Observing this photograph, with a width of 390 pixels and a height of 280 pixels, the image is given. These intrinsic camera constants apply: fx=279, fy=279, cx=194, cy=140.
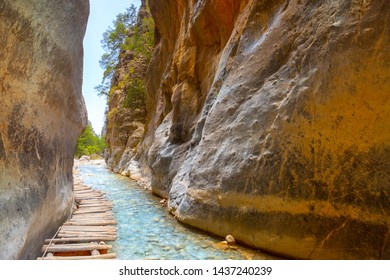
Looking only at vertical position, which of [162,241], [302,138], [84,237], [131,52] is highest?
[131,52]

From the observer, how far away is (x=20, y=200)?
3.55 metres

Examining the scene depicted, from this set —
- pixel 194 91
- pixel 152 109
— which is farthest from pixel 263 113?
pixel 152 109

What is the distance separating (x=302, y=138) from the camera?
4.23m

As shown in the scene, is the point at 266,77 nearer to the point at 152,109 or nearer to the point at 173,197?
the point at 173,197

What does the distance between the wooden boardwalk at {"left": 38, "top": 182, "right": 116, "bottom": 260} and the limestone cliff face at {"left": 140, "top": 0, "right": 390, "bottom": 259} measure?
6.09ft

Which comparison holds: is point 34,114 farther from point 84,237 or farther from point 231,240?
point 231,240

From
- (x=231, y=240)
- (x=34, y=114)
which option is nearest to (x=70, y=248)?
(x=34, y=114)

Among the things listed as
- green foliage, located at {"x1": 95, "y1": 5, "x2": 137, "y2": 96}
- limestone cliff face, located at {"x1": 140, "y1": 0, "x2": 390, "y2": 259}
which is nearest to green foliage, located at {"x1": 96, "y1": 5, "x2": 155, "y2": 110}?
green foliage, located at {"x1": 95, "y1": 5, "x2": 137, "y2": 96}

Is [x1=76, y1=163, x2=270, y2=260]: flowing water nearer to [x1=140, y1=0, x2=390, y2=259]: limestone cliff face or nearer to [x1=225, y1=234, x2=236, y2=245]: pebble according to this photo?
[x1=225, y1=234, x2=236, y2=245]: pebble

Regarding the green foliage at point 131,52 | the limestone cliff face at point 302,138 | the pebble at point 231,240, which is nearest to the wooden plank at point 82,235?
the limestone cliff face at point 302,138

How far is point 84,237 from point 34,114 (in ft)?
7.27

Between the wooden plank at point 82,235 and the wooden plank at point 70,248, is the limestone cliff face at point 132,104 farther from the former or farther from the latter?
the wooden plank at point 70,248

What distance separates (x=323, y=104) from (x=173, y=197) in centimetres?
496

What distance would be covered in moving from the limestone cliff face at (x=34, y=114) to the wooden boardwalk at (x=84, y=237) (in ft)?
0.66
